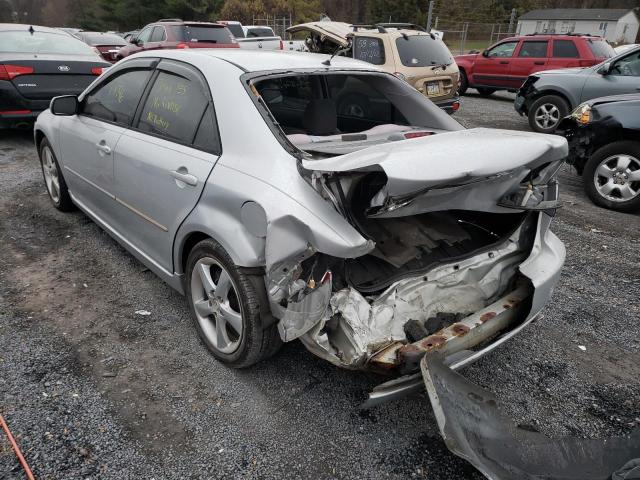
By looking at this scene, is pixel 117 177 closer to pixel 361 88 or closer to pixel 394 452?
pixel 361 88

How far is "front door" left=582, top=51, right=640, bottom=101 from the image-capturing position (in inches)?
301

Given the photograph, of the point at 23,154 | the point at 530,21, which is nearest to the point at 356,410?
the point at 23,154

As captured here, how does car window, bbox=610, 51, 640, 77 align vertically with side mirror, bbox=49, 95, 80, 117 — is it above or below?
above

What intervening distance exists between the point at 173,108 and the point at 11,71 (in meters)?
5.16

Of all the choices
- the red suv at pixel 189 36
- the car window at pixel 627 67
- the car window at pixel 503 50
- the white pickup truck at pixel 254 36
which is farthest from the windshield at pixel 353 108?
the white pickup truck at pixel 254 36

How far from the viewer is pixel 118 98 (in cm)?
352

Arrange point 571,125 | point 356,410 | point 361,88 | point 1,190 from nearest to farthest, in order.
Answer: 1. point 356,410
2. point 361,88
3. point 1,190
4. point 571,125

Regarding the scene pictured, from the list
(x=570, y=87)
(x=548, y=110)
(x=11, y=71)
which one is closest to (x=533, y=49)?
(x=548, y=110)

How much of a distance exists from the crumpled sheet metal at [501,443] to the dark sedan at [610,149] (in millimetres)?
3897

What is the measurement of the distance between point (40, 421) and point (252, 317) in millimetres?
1129

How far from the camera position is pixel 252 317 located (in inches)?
92.3

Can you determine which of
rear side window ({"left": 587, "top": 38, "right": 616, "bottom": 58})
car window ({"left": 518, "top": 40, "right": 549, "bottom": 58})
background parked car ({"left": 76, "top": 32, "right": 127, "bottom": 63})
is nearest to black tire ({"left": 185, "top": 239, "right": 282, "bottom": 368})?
rear side window ({"left": 587, "top": 38, "right": 616, "bottom": 58})

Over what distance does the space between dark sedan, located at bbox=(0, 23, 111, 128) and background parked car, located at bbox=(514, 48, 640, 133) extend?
732 cm

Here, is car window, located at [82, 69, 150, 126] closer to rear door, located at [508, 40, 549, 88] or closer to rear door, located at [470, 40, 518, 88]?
rear door, located at [508, 40, 549, 88]
